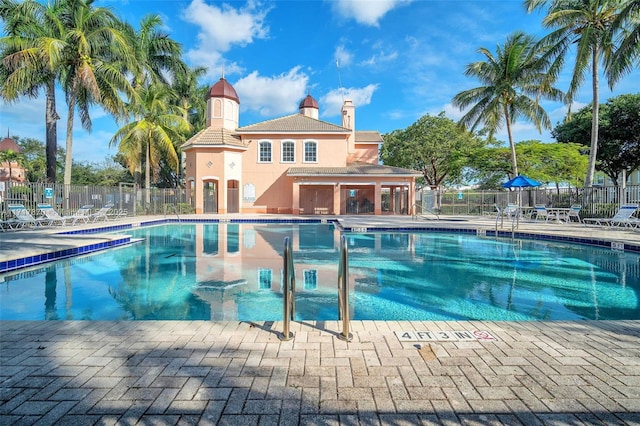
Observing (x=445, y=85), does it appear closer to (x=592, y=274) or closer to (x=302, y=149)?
(x=302, y=149)

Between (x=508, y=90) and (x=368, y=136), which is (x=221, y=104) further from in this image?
(x=508, y=90)

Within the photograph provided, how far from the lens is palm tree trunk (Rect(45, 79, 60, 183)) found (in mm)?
17812

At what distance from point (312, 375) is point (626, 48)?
55.8ft

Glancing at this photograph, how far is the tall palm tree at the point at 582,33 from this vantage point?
50.4 ft

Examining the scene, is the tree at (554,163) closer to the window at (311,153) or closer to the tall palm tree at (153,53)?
the window at (311,153)

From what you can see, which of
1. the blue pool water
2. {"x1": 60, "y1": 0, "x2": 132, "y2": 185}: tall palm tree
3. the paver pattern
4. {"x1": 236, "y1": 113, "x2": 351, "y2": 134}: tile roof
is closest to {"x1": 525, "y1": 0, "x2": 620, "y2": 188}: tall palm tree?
the blue pool water

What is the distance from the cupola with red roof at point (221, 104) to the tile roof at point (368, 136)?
11.1m

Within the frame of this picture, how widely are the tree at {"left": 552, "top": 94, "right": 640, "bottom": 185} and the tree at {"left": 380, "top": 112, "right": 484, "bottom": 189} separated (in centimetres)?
828

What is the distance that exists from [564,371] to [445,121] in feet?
116

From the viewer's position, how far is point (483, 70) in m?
22.7

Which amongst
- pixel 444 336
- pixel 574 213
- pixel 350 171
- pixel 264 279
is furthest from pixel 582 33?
pixel 444 336

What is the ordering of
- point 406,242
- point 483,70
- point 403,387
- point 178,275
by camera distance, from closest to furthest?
point 403,387, point 178,275, point 406,242, point 483,70

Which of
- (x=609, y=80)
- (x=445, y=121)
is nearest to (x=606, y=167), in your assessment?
(x=445, y=121)

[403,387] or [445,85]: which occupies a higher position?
[445,85]
